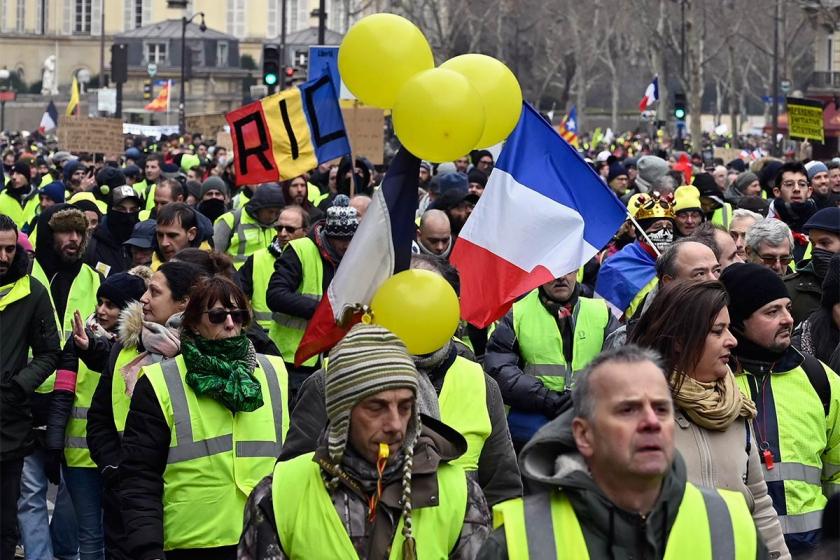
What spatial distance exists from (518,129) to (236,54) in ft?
283

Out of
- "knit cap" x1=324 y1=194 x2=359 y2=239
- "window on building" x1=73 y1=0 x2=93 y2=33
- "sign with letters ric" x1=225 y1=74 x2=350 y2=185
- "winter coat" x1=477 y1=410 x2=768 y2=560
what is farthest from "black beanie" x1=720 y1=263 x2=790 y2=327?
"window on building" x1=73 y1=0 x2=93 y2=33

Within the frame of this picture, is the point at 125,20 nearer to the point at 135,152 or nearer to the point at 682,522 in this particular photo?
the point at 135,152

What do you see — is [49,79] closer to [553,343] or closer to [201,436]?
[553,343]

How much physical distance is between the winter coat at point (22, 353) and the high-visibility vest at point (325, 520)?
12.2ft

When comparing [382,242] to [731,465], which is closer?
[731,465]

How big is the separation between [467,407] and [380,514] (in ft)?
3.88

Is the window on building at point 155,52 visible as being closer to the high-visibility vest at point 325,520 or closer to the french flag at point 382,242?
the french flag at point 382,242

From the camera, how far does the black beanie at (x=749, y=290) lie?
5.43m

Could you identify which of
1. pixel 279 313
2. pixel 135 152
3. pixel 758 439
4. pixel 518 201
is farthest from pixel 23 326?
pixel 135 152

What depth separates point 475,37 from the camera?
65.1 meters

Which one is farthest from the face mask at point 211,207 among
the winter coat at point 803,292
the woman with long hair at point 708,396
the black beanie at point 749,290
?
the woman with long hair at point 708,396

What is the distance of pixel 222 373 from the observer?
5.45 metres

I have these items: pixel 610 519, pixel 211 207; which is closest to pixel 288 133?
pixel 211 207

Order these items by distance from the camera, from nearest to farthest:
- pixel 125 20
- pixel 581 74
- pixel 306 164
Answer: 1. pixel 306 164
2. pixel 581 74
3. pixel 125 20
